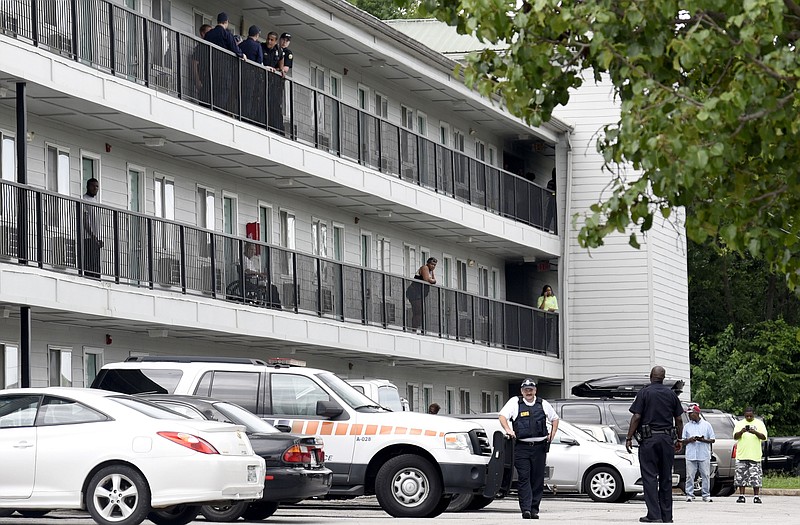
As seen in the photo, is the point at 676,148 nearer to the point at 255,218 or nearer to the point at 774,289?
the point at 255,218

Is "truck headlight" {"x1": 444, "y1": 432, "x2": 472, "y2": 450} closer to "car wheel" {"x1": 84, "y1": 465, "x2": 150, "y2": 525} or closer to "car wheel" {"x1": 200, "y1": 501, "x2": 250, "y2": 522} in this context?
"car wheel" {"x1": 200, "y1": 501, "x2": 250, "y2": 522}

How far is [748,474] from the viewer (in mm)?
32188

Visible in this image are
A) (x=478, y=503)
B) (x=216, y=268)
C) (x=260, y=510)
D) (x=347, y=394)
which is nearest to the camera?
(x=260, y=510)

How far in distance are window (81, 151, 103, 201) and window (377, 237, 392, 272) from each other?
38.7 feet

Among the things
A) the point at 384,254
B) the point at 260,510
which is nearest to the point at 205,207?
the point at 384,254

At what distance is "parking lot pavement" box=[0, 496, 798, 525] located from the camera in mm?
20172

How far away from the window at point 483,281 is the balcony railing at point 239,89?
241cm

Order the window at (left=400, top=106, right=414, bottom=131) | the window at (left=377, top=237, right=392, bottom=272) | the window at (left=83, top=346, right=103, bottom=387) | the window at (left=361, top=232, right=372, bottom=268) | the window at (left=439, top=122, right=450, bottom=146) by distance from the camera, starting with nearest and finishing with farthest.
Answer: the window at (left=83, top=346, right=103, bottom=387)
the window at (left=361, top=232, right=372, bottom=268)
the window at (left=377, top=237, right=392, bottom=272)
the window at (left=400, top=106, right=414, bottom=131)
the window at (left=439, top=122, right=450, bottom=146)

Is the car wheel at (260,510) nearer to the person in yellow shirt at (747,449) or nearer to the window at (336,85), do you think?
the person in yellow shirt at (747,449)

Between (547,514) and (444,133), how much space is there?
1965 centimetres

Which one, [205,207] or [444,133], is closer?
[205,207]

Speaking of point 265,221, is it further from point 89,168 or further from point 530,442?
point 530,442

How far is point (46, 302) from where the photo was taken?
74.3 feet

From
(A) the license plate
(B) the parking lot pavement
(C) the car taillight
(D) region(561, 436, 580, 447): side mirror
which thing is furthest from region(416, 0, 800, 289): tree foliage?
(D) region(561, 436, 580, 447): side mirror
